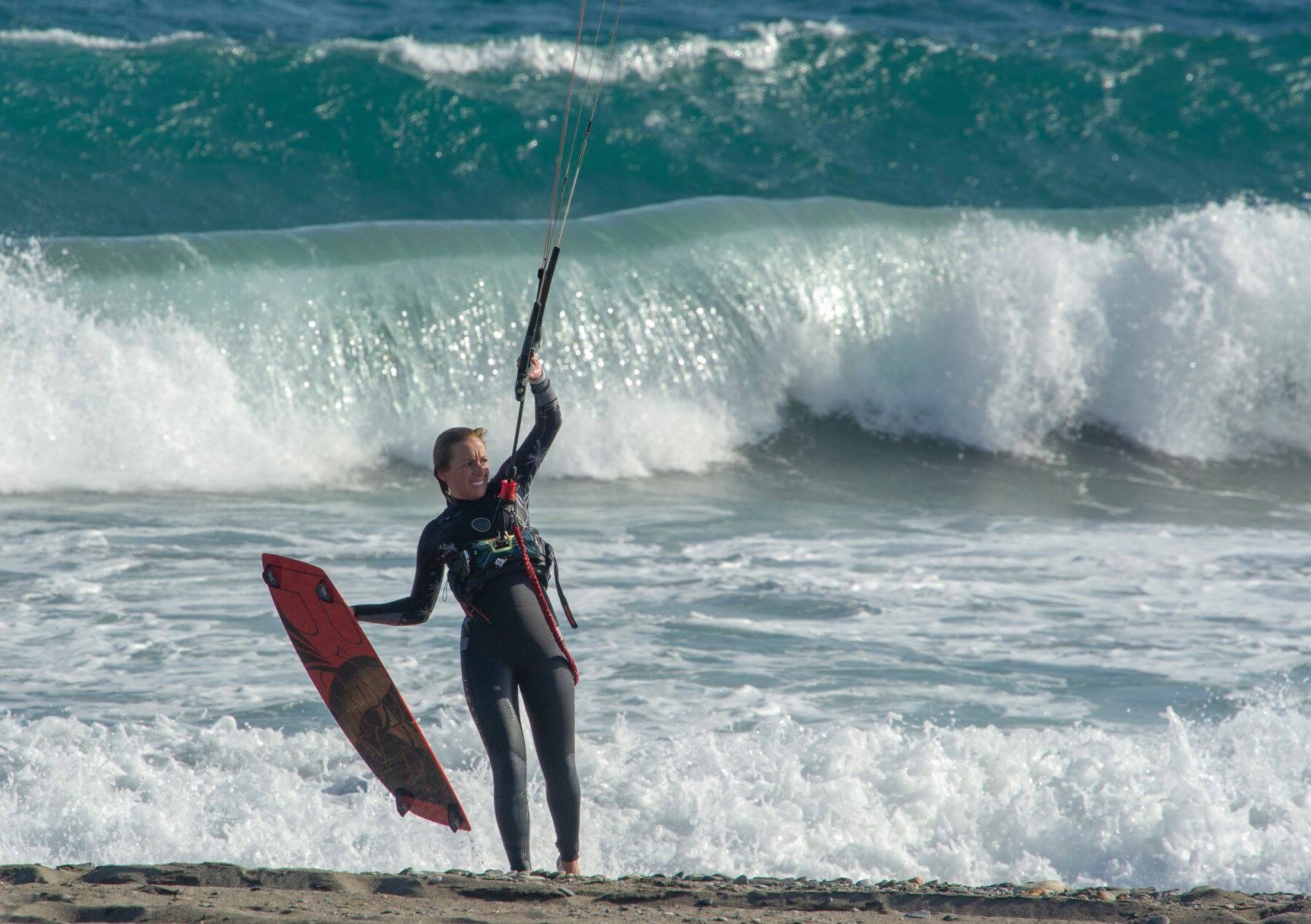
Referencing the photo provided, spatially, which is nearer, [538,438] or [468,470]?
[468,470]

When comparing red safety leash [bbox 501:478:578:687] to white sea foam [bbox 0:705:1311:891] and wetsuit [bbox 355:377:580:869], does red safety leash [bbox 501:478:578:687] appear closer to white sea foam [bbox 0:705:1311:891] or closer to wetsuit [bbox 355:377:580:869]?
wetsuit [bbox 355:377:580:869]

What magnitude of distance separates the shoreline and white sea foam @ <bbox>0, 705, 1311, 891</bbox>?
623mm

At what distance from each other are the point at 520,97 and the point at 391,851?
13.0 metres

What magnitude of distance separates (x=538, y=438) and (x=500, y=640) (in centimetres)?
64

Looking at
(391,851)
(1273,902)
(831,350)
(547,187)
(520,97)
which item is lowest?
(391,851)

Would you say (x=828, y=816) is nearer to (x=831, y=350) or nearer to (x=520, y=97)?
(x=831, y=350)

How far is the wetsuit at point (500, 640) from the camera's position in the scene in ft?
13.4

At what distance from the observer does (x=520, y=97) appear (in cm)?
1633

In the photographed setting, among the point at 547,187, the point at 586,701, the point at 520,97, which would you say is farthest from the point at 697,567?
the point at 520,97

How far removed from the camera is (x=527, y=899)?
3676mm

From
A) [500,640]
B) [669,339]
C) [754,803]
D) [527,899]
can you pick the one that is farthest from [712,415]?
[527,899]

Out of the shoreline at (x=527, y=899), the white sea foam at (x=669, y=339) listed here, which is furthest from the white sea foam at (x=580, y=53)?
the shoreline at (x=527, y=899)

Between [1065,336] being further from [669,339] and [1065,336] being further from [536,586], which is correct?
[536,586]

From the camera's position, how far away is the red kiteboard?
14.1 feet
